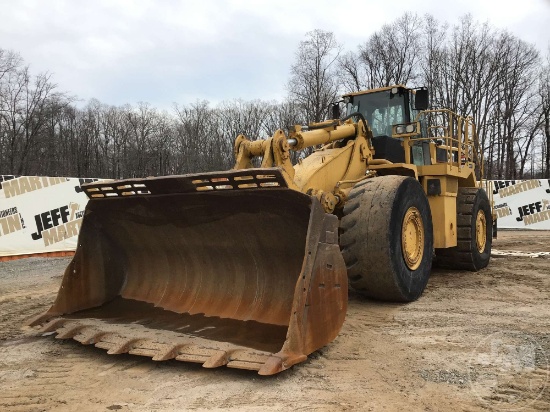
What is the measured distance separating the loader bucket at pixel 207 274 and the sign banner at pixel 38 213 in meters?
6.78

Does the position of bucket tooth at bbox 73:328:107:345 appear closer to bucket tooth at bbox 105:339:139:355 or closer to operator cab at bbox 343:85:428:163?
bucket tooth at bbox 105:339:139:355

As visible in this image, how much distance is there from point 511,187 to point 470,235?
1409 cm

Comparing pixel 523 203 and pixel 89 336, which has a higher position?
pixel 523 203

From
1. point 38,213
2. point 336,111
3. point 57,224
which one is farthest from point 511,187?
point 38,213

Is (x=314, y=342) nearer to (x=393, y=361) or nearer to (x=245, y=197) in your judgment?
(x=393, y=361)

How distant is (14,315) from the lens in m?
5.90

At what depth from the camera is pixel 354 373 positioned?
365 centimetres

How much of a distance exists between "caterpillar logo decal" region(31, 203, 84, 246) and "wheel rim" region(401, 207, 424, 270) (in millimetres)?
9072

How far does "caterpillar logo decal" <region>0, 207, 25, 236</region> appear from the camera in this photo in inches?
440

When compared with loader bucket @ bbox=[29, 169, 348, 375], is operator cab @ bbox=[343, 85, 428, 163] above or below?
above

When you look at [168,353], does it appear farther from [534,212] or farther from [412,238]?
[534,212]

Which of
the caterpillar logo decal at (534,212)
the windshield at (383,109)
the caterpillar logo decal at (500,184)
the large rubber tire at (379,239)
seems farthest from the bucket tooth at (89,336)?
the caterpillar logo decal at (534,212)

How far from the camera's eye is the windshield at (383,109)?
25.1 ft

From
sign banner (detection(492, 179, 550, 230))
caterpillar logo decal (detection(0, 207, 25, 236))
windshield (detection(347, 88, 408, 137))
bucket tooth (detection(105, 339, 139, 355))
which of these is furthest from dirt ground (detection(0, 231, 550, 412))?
sign banner (detection(492, 179, 550, 230))
